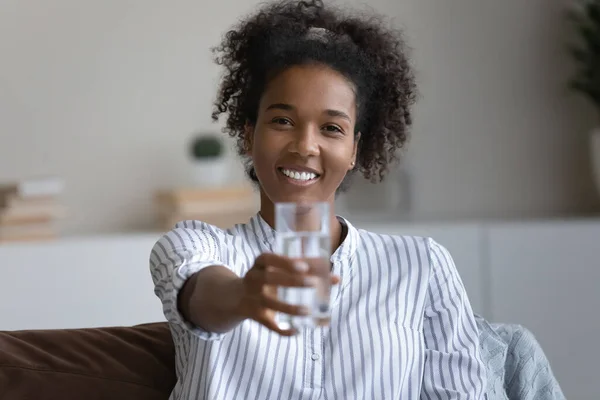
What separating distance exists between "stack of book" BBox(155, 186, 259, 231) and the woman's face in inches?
60.5

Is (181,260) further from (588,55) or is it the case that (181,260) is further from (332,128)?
(588,55)

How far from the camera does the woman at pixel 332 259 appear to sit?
4.94 ft

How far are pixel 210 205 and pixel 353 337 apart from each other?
1606 mm

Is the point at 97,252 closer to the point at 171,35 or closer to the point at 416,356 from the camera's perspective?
the point at 171,35

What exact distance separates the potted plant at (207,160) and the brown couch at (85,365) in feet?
4.64

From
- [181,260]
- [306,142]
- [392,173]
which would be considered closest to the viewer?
[181,260]

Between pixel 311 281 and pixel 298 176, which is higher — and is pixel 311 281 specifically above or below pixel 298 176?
below

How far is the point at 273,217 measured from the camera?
5.30 feet

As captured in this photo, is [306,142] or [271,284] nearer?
[271,284]

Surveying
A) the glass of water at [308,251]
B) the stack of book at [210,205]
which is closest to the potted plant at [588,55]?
the stack of book at [210,205]

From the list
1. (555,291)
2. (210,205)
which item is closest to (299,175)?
(210,205)

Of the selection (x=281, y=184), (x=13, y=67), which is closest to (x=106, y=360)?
(x=281, y=184)

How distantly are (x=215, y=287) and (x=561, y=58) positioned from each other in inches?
105

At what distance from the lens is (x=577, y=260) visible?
10.4 feet
